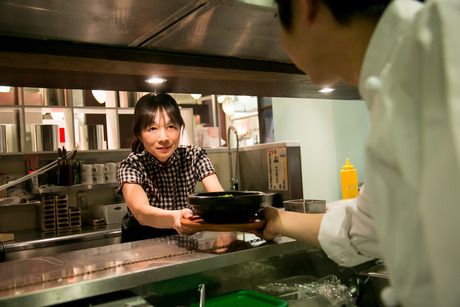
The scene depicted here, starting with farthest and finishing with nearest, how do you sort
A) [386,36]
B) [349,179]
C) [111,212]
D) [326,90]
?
[111,212]
[349,179]
[326,90]
[386,36]

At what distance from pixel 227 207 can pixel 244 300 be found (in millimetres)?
343

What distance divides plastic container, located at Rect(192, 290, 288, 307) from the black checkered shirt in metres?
0.88

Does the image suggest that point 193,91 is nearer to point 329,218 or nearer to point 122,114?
point 329,218

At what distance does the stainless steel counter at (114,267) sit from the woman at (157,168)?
43 cm

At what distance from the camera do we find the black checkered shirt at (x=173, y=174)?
2.14 meters

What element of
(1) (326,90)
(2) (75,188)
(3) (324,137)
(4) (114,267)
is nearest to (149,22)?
(4) (114,267)

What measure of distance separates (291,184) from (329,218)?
274 cm

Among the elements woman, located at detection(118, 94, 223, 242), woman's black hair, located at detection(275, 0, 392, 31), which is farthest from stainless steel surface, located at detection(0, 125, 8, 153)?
woman's black hair, located at detection(275, 0, 392, 31)

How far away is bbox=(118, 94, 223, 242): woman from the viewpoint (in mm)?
1937

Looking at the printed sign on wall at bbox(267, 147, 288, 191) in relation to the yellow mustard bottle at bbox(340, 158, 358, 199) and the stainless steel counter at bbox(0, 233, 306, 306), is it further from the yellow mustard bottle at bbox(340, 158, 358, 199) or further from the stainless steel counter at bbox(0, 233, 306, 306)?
the stainless steel counter at bbox(0, 233, 306, 306)

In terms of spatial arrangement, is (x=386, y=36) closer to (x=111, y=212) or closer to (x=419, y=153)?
(x=419, y=153)

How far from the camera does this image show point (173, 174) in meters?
2.21

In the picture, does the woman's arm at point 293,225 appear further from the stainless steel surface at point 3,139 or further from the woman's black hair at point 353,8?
the stainless steel surface at point 3,139

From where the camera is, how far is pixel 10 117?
4.43m
